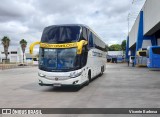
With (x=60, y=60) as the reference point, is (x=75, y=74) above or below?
below

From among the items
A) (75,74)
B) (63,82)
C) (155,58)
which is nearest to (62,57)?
(75,74)

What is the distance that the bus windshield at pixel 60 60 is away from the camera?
1381cm

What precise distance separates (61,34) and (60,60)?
1.43m

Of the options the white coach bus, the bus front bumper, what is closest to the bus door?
the white coach bus

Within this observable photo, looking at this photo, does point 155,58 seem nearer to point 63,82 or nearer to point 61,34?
point 61,34

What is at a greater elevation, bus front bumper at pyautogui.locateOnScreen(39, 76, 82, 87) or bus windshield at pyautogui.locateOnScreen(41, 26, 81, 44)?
bus windshield at pyautogui.locateOnScreen(41, 26, 81, 44)

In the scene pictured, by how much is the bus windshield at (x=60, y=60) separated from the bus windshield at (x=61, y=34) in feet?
1.86

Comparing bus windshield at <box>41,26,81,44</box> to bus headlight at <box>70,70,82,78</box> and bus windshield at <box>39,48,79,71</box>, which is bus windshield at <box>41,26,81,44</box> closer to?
bus windshield at <box>39,48,79,71</box>

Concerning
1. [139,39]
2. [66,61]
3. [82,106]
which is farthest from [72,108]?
[139,39]

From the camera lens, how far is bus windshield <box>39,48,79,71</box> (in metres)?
13.8

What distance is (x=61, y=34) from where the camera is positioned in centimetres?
1435

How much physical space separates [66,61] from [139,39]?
40447 mm

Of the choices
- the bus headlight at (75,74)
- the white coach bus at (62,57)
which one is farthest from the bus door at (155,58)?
the bus headlight at (75,74)

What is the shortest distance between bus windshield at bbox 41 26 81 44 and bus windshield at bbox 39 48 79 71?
57 cm
